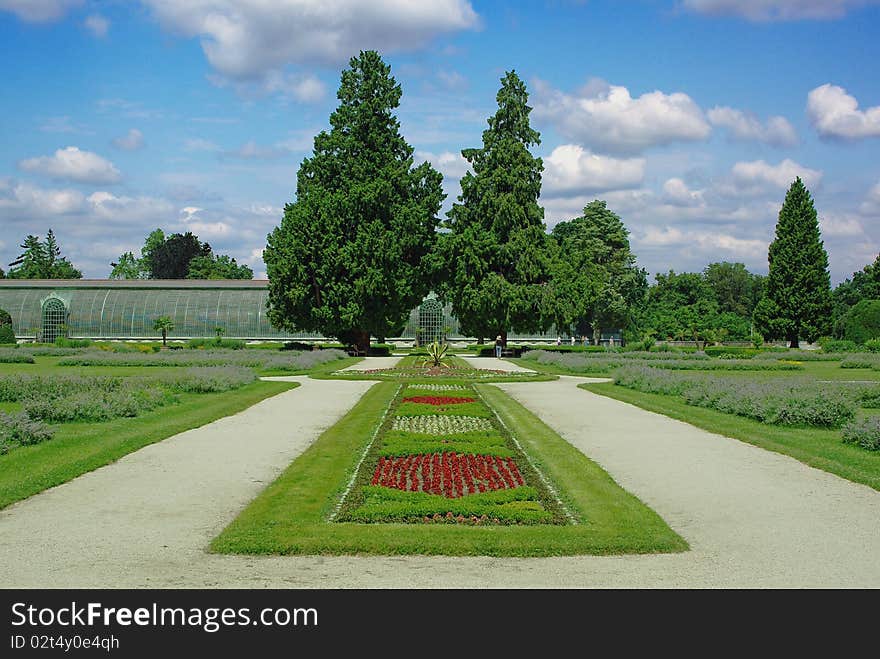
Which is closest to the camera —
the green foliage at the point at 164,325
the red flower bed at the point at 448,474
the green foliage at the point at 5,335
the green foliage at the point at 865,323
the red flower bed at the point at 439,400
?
the red flower bed at the point at 448,474

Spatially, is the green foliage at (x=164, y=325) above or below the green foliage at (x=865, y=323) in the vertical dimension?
below

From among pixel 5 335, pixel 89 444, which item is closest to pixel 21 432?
pixel 89 444

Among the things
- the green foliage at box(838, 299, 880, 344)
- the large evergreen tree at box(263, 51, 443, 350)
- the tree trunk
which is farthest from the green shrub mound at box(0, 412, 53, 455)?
the green foliage at box(838, 299, 880, 344)

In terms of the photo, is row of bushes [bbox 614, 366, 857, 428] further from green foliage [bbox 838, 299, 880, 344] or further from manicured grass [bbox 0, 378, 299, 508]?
green foliage [bbox 838, 299, 880, 344]

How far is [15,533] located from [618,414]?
12.6m

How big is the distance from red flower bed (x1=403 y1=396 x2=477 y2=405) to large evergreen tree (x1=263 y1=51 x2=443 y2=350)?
2180cm

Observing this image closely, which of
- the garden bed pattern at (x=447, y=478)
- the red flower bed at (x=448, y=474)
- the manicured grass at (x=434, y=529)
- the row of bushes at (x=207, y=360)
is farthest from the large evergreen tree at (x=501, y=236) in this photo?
the manicured grass at (x=434, y=529)

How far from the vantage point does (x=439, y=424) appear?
1546cm

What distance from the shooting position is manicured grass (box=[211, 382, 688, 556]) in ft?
22.4

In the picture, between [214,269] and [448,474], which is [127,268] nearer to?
[214,269]

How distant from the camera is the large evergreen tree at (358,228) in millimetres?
42250

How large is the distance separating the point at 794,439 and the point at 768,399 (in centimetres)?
349

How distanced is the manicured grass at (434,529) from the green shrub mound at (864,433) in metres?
4.88

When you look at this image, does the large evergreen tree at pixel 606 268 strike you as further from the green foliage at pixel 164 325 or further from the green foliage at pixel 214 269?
the green foliage at pixel 214 269
